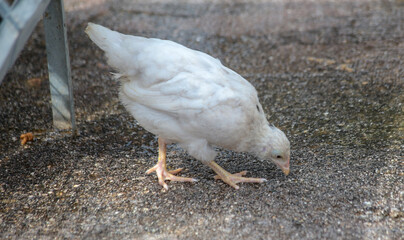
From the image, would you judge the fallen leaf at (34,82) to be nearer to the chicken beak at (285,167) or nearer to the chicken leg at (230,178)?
the chicken leg at (230,178)

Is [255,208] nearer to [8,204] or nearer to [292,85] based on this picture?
[8,204]

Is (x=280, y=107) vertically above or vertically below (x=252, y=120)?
below

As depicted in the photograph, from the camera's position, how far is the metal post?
3.49m

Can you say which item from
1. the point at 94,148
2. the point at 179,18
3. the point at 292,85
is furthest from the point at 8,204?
the point at 179,18

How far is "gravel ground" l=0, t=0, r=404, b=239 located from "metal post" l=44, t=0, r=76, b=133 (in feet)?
0.58

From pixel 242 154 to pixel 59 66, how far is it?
1.68 m

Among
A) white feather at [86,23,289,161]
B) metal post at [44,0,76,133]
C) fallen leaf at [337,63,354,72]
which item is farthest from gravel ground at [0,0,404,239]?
white feather at [86,23,289,161]

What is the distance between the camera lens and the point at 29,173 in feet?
10.7

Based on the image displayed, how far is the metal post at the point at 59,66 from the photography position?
3486mm

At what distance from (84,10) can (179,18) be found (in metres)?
1.56

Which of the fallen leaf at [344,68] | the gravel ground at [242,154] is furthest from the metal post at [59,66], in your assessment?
the fallen leaf at [344,68]

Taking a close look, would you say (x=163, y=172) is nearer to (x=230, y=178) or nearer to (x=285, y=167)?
(x=230, y=178)

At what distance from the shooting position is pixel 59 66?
12.0 feet

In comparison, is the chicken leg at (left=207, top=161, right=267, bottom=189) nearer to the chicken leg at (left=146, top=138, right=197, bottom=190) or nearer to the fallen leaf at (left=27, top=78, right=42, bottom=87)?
the chicken leg at (left=146, top=138, right=197, bottom=190)
